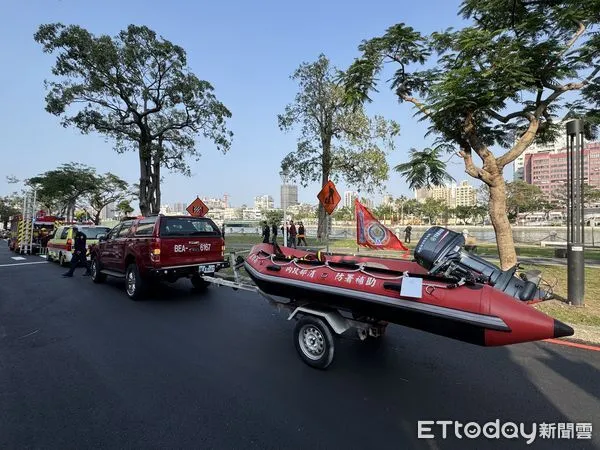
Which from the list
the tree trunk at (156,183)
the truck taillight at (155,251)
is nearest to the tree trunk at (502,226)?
the truck taillight at (155,251)

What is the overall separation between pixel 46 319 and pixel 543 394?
752 centimetres

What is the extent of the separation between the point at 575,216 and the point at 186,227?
8.02 metres

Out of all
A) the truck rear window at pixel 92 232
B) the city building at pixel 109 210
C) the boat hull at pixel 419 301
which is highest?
the city building at pixel 109 210

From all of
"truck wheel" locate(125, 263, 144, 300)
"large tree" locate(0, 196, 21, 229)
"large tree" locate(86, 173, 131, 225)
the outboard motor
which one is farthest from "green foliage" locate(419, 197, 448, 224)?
"large tree" locate(0, 196, 21, 229)

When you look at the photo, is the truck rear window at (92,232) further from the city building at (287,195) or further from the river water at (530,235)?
the river water at (530,235)

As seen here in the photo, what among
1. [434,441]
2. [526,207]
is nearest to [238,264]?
[434,441]

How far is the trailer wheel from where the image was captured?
3959 millimetres

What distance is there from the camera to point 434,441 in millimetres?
2727

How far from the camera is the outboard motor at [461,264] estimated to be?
3818 mm

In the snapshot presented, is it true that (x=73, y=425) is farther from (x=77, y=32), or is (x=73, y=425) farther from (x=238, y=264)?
(x=77, y=32)

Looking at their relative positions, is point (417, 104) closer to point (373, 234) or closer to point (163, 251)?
point (373, 234)

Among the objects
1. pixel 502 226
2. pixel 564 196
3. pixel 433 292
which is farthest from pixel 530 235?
pixel 433 292

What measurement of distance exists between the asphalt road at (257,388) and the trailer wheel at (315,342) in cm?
14

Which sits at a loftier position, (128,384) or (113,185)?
(113,185)
